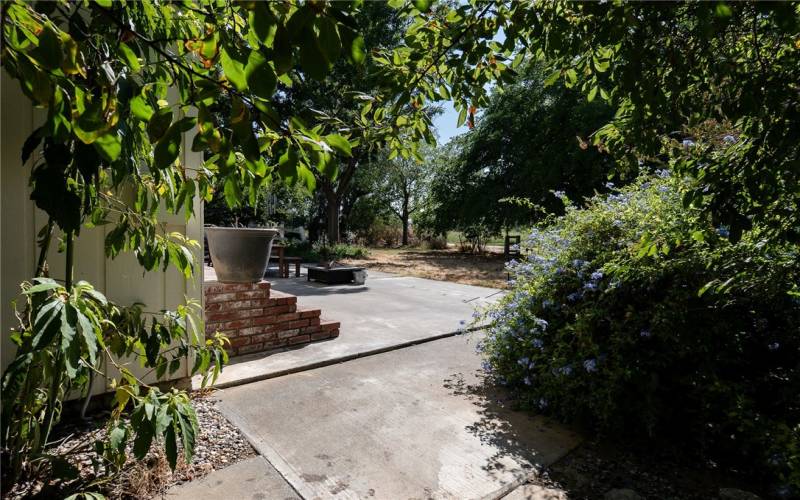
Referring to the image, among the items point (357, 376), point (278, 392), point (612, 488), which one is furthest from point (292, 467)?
point (612, 488)

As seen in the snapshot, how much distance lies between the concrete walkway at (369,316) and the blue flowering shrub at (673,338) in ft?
5.90

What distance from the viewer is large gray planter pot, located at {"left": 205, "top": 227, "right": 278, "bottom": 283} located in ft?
11.8

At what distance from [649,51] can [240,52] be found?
5.02ft

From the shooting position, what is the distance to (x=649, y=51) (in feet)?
5.10

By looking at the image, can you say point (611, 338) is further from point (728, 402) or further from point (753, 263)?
point (753, 263)

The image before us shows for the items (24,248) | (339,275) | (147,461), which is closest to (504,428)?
(147,461)

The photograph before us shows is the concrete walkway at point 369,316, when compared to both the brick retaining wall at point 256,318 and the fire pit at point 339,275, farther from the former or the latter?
the fire pit at point 339,275

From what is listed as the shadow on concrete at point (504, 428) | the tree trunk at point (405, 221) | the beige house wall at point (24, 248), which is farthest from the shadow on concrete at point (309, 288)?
the tree trunk at point (405, 221)

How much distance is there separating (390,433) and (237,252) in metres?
2.11

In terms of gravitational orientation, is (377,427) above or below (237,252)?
below

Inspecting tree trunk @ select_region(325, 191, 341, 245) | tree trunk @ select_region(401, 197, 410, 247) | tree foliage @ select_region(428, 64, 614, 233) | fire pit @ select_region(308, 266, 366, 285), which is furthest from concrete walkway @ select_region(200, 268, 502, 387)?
tree trunk @ select_region(401, 197, 410, 247)

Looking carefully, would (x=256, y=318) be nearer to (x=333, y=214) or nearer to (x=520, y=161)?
(x=333, y=214)

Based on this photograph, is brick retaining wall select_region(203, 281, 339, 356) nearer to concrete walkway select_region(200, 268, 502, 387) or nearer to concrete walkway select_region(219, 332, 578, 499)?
concrete walkway select_region(200, 268, 502, 387)

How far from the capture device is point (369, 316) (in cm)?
553
